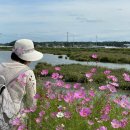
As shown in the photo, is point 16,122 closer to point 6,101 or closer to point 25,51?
point 6,101

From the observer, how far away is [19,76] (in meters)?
4.49

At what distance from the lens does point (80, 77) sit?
67.3 feet

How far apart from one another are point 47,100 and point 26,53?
2.15 ft

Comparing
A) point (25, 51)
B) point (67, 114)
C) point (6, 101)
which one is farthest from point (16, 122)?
point (25, 51)

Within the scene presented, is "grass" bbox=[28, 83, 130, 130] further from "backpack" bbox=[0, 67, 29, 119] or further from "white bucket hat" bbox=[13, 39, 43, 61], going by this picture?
"white bucket hat" bbox=[13, 39, 43, 61]

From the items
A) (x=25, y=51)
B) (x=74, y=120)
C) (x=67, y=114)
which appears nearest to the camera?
(x=67, y=114)

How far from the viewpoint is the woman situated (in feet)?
15.0

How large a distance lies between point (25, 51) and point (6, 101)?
576mm

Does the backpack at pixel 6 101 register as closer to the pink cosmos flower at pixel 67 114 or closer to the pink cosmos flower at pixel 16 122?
the pink cosmos flower at pixel 16 122

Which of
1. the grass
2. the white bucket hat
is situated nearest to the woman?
the white bucket hat

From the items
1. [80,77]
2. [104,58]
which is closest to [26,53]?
[80,77]

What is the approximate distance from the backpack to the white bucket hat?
15cm

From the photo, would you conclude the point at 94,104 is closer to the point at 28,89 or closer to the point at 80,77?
the point at 28,89

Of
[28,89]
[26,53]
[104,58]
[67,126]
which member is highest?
[26,53]
